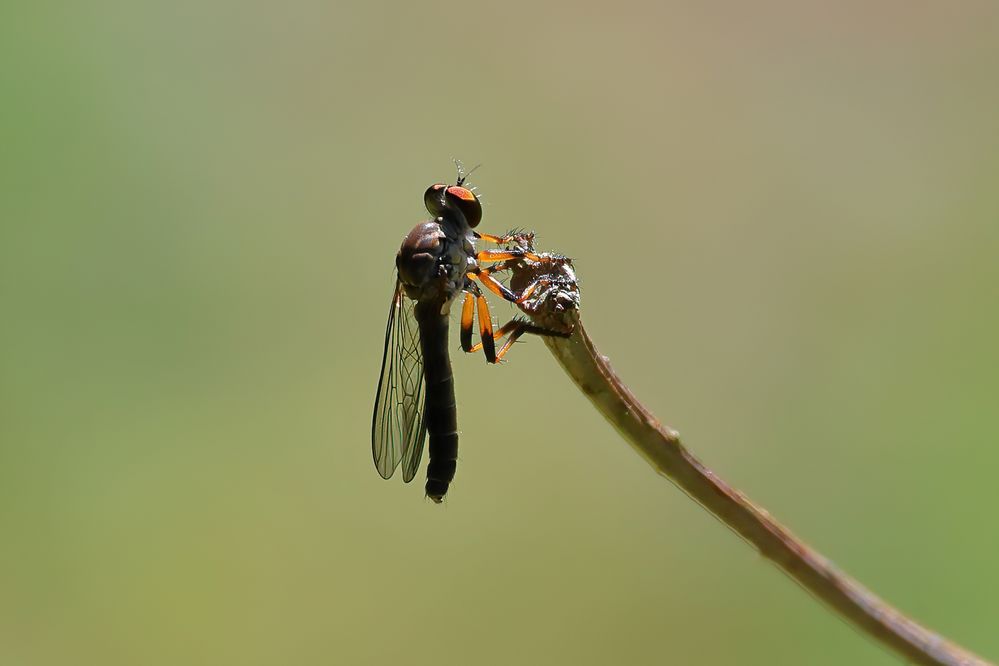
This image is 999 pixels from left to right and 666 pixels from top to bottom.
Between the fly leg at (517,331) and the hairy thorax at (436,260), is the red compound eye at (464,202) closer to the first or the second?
the hairy thorax at (436,260)

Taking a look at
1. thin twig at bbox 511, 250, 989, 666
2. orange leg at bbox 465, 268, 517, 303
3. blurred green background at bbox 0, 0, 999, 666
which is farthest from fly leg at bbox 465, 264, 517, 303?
blurred green background at bbox 0, 0, 999, 666

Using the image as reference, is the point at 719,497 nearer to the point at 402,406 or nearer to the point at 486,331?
the point at 486,331

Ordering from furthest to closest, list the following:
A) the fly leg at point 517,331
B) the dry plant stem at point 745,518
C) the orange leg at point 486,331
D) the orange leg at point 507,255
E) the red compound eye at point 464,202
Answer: the red compound eye at point 464,202, the orange leg at point 486,331, the orange leg at point 507,255, the fly leg at point 517,331, the dry plant stem at point 745,518

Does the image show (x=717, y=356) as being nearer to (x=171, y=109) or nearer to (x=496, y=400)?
(x=496, y=400)

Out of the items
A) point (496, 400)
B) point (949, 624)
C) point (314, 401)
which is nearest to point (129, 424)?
point (314, 401)

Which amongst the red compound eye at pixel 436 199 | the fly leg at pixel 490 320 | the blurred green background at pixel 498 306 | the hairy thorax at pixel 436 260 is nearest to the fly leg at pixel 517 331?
the fly leg at pixel 490 320

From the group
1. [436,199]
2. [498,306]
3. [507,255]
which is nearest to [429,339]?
[436,199]
